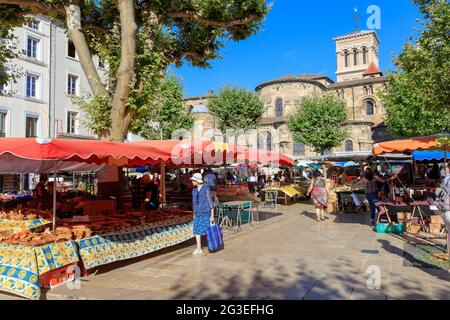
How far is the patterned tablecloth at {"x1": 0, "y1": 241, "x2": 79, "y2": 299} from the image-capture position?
4996mm

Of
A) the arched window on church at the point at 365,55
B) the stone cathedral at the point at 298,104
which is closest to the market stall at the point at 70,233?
the stone cathedral at the point at 298,104

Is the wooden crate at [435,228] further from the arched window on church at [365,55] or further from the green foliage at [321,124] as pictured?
the arched window on church at [365,55]

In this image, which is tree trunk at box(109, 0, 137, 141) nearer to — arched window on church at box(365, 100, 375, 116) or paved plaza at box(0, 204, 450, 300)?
paved plaza at box(0, 204, 450, 300)

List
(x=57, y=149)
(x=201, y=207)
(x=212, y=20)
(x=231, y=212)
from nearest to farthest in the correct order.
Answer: (x=57, y=149) < (x=201, y=207) < (x=212, y=20) < (x=231, y=212)

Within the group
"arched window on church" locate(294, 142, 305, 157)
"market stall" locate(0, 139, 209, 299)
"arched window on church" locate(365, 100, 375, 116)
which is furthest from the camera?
"arched window on church" locate(365, 100, 375, 116)

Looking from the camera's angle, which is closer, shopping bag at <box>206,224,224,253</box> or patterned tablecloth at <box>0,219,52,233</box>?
patterned tablecloth at <box>0,219,52,233</box>

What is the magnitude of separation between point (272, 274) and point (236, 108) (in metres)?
32.7

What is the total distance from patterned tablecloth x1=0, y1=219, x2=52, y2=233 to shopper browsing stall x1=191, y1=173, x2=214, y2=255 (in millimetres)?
2905

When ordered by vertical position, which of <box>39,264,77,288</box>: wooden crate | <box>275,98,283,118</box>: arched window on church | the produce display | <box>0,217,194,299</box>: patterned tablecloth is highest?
<box>275,98,283,118</box>: arched window on church

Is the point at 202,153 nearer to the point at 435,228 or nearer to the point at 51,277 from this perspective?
the point at 51,277

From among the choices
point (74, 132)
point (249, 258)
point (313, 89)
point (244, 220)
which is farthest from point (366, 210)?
point (313, 89)

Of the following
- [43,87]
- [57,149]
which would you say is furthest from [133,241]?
[43,87]

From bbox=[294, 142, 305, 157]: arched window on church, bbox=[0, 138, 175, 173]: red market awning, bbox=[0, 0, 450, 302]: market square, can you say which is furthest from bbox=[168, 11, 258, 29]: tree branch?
bbox=[294, 142, 305, 157]: arched window on church

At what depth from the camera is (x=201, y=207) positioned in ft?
24.2
